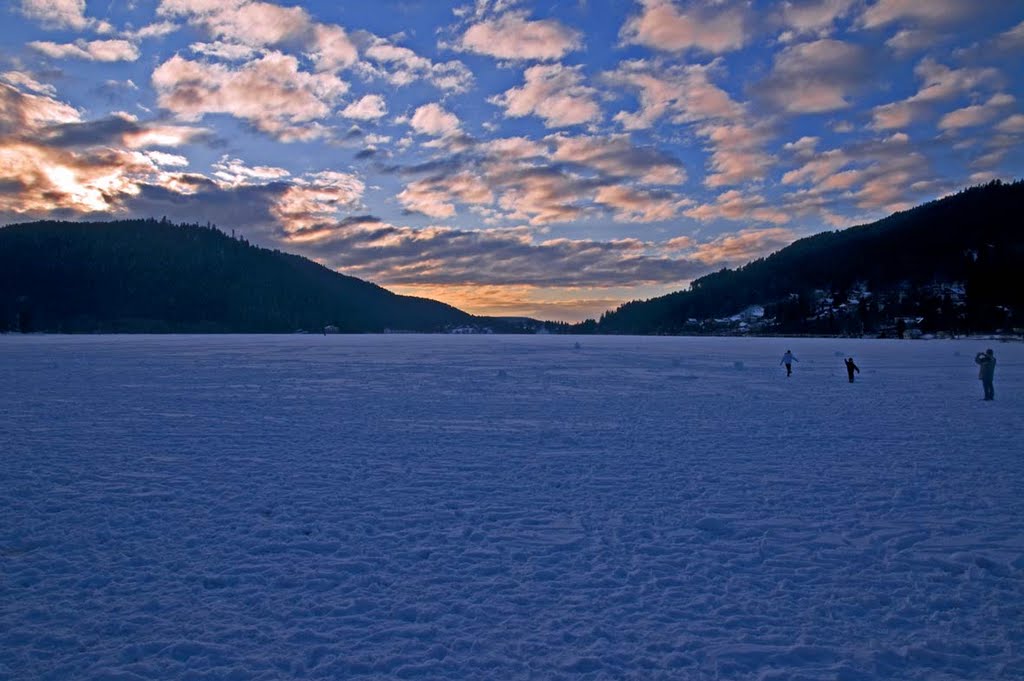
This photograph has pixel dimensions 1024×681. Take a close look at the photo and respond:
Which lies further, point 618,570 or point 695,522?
point 695,522

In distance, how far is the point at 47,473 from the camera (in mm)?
9336

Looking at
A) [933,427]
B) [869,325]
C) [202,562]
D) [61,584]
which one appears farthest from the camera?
[869,325]

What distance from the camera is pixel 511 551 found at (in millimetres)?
6203

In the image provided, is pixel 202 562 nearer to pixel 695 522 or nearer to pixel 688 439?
pixel 695 522

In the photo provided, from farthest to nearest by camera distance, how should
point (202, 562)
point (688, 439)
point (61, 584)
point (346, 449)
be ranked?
point (688, 439), point (346, 449), point (202, 562), point (61, 584)

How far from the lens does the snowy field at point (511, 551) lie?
4.27 meters

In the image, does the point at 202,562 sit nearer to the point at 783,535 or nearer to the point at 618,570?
the point at 618,570

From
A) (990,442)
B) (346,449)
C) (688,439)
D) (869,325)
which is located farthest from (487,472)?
(869,325)

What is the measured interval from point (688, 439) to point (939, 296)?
203 metres

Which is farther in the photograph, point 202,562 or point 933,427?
point 933,427

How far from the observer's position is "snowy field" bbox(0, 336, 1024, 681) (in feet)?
14.0

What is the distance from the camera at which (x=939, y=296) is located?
570ft

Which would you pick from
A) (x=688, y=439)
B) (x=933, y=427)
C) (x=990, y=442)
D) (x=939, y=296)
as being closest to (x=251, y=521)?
(x=688, y=439)

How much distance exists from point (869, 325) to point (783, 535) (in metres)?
193
